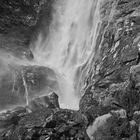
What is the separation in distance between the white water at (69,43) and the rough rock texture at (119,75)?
6327 mm

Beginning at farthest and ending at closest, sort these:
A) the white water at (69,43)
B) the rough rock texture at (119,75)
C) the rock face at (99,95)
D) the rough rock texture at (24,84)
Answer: the white water at (69,43)
the rough rock texture at (24,84)
the rock face at (99,95)
the rough rock texture at (119,75)

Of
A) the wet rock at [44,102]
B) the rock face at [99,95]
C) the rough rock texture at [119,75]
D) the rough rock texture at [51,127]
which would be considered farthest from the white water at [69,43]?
the rough rock texture at [51,127]

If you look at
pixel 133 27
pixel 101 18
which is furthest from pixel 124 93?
pixel 101 18

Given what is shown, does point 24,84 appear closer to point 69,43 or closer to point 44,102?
point 44,102

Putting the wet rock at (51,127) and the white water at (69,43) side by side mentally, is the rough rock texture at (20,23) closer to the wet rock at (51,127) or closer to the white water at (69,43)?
the white water at (69,43)

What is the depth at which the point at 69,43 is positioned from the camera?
36312 millimetres

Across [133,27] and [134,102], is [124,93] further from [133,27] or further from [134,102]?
[133,27]

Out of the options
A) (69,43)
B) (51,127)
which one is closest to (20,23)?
(69,43)

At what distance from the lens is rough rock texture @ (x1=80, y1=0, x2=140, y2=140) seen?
1575 cm

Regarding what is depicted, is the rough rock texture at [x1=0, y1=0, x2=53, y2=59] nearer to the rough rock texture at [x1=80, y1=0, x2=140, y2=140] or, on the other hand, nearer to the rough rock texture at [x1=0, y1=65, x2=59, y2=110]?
the rough rock texture at [x1=0, y1=65, x2=59, y2=110]

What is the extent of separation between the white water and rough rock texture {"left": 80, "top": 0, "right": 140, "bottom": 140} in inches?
249

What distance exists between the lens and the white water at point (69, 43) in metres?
30.3

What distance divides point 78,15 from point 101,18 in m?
9.37

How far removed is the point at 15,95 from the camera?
27.4m
